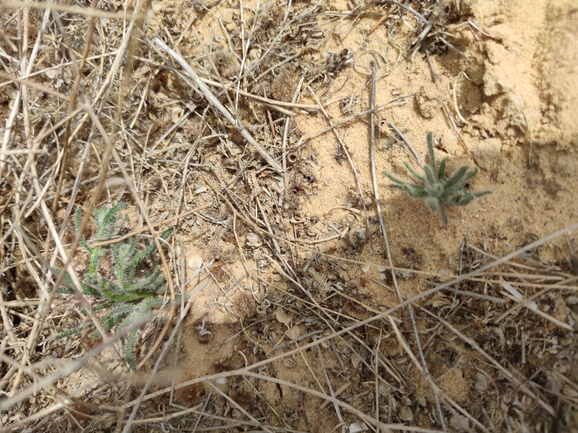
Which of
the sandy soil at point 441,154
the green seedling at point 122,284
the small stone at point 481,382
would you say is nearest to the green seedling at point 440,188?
the sandy soil at point 441,154

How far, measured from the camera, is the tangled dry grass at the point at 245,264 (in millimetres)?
1501

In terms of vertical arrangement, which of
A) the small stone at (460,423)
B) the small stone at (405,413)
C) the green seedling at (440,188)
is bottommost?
the small stone at (405,413)

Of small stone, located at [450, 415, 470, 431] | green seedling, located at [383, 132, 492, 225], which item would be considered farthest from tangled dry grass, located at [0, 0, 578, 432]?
green seedling, located at [383, 132, 492, 225]

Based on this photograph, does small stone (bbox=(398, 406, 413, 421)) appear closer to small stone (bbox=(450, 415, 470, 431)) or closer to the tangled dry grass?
the tangled dry grass

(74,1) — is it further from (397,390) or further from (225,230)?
(397,390)

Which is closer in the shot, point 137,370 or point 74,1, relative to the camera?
point 137,370

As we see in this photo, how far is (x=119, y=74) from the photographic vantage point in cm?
207

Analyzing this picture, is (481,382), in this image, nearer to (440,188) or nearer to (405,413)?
(405,413)

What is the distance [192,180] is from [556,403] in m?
1.93

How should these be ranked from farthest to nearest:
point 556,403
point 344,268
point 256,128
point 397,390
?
point 256,128 < point 344,268 < point 397,390 < point 556,403

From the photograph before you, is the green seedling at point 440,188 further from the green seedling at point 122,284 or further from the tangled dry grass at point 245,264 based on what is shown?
the green seedling at point 122,284

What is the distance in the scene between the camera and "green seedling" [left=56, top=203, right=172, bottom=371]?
1823mm

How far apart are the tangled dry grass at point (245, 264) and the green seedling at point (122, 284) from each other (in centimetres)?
8

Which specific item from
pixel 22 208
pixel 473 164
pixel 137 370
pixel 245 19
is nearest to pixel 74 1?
pixel 245 19
